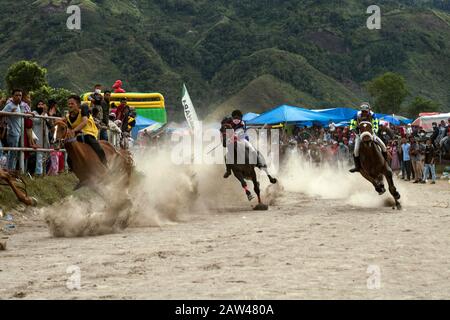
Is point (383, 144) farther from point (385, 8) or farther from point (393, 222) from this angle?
point (385, 8)

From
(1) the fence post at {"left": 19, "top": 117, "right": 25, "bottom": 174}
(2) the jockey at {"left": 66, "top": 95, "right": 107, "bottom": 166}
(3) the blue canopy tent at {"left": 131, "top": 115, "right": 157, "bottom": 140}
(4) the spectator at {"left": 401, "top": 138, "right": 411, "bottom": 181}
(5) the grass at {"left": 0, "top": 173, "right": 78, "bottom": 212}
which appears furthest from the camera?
(3) the blue canopy tent at {"left": 131, "top": 115, "right": 157, "bottom": 140}

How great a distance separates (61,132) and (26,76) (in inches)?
2564

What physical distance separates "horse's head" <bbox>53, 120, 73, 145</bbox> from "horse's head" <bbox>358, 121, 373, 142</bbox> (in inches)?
273

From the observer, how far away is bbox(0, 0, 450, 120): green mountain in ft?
370

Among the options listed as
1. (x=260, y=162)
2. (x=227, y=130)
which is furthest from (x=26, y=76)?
(x=260, y=162)

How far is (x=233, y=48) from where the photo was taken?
446 ft

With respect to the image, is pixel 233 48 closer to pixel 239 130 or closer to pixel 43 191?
pixel 239 130

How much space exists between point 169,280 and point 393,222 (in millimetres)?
7072

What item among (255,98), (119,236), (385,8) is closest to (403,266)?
(119,236)

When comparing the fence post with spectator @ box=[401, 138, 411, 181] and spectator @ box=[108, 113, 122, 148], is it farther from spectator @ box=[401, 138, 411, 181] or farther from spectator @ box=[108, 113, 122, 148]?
spectator @ box=[401, 138, 411, 181]

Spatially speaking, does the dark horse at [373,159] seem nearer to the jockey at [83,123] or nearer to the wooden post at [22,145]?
the jockey at [83,123]

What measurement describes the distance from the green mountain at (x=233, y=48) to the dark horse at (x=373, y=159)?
79791mm

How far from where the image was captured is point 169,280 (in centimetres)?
820

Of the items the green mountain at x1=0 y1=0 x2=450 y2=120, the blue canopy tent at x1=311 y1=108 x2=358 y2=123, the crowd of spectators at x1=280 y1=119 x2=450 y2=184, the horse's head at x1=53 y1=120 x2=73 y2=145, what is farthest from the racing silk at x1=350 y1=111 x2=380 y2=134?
the green mountain at x1=0 y1=0 x2=450 y2=120
